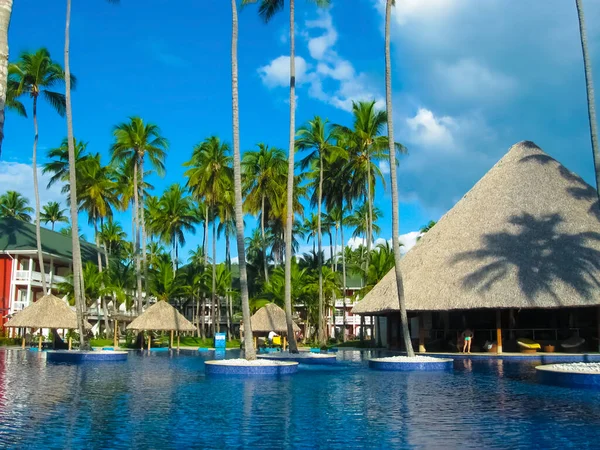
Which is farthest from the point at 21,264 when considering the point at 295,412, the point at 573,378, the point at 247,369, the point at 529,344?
the point at 573,378

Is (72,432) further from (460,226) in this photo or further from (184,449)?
(460,226)

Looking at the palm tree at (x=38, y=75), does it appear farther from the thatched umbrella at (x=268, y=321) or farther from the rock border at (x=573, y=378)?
the rock border at (x=573, y=378)

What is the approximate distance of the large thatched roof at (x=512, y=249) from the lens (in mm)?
23781

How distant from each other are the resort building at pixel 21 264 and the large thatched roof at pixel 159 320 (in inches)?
544

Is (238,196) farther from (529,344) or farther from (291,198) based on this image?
(529,344)

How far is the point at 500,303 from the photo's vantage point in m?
23.4

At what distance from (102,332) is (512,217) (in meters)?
36.8

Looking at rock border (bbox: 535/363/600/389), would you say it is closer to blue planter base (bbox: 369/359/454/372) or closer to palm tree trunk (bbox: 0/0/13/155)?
blue planter base (bbox: 369/359/454/372)

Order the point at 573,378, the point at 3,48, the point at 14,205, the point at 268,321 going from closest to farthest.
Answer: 1. the point at 3,48
2. the point at 573,378
3. the point at 268,321
4. the point at 14,205

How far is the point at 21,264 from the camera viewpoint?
4438 centimetres

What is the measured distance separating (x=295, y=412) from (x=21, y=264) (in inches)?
1563

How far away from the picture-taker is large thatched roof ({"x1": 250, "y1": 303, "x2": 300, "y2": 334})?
31.8 m

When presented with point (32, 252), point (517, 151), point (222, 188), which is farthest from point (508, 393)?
point (32, 252)

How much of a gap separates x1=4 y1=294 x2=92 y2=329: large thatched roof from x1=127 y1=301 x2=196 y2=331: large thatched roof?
248 centimetres
